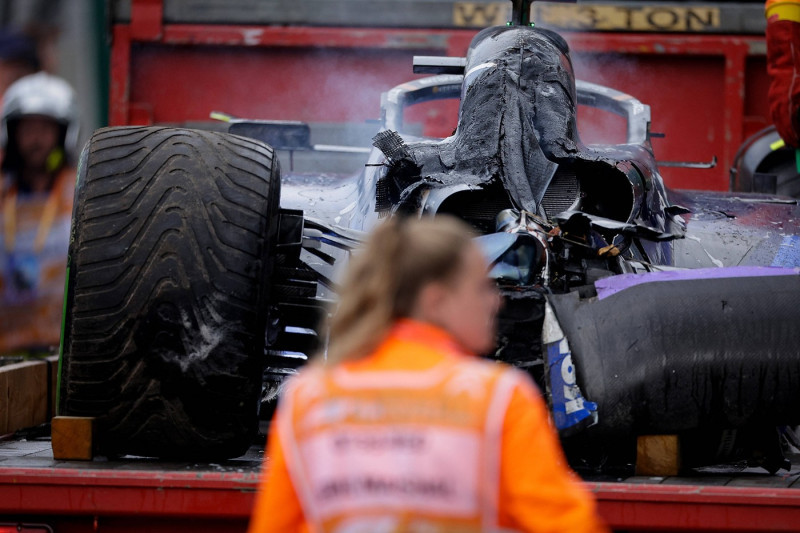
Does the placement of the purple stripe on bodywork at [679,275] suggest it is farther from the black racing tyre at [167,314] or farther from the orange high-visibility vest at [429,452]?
the orange high-visibility vest at [429,452]

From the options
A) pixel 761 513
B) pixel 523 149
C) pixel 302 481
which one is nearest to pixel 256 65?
pixel 523 149

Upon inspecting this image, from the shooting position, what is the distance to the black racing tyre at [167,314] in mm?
3504

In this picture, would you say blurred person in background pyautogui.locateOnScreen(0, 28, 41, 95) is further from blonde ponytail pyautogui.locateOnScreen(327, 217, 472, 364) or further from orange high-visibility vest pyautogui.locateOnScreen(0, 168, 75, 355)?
blonde ponytail pyautogui.locateOnScreen(327, 217, 472, 364)

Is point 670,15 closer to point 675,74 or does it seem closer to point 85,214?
point 675,74

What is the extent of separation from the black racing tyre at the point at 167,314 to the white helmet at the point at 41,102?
22.0 ft

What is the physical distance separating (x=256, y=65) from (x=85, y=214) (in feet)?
Result: 18.2

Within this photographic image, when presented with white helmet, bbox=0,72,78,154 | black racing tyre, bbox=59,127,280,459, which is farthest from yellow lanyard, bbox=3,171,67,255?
black racing tyre, bbox=59,127,280,459

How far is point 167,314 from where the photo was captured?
3494 mm

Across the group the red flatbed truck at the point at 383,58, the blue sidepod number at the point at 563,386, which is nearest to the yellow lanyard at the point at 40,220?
the red flatbed truck at the point at 383,58

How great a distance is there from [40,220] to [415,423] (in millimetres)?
8813

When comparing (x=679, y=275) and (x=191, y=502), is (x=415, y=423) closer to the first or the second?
(x=191, y=502)

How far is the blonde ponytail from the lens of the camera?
5.80 feet

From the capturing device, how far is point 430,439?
1.70 m

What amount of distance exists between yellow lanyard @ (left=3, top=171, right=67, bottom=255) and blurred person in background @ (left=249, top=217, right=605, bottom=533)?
8.55 m
